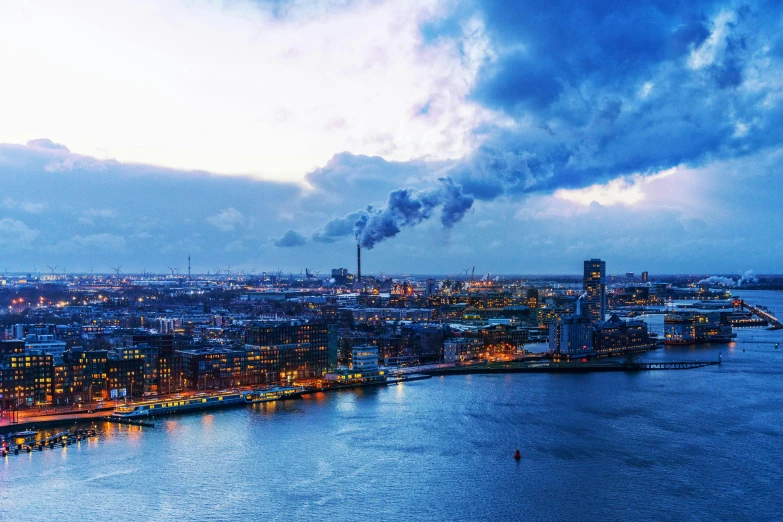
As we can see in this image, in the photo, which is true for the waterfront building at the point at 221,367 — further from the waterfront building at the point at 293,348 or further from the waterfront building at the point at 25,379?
the waterfront building at the point at 25,379

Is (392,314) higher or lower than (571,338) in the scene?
higher

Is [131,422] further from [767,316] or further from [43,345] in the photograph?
[767,316]

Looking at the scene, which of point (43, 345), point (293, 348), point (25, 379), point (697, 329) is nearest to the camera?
point (25, 379)

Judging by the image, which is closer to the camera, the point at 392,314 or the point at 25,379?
the point at 25,379

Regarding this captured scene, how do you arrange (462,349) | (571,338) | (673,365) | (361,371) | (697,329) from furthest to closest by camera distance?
1. (697,329)
2. (571,338)
3. (462,349)
4. (673,365)
5. (361,371)

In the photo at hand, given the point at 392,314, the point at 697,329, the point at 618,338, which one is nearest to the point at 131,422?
the point at 618,338

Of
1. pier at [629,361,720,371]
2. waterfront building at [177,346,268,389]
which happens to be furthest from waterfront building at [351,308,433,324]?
waterfront building at [177,346,268,389]

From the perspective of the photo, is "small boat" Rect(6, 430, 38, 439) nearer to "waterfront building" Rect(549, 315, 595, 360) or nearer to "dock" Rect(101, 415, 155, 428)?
"dock" Rect(101, 415, 155, 428)
